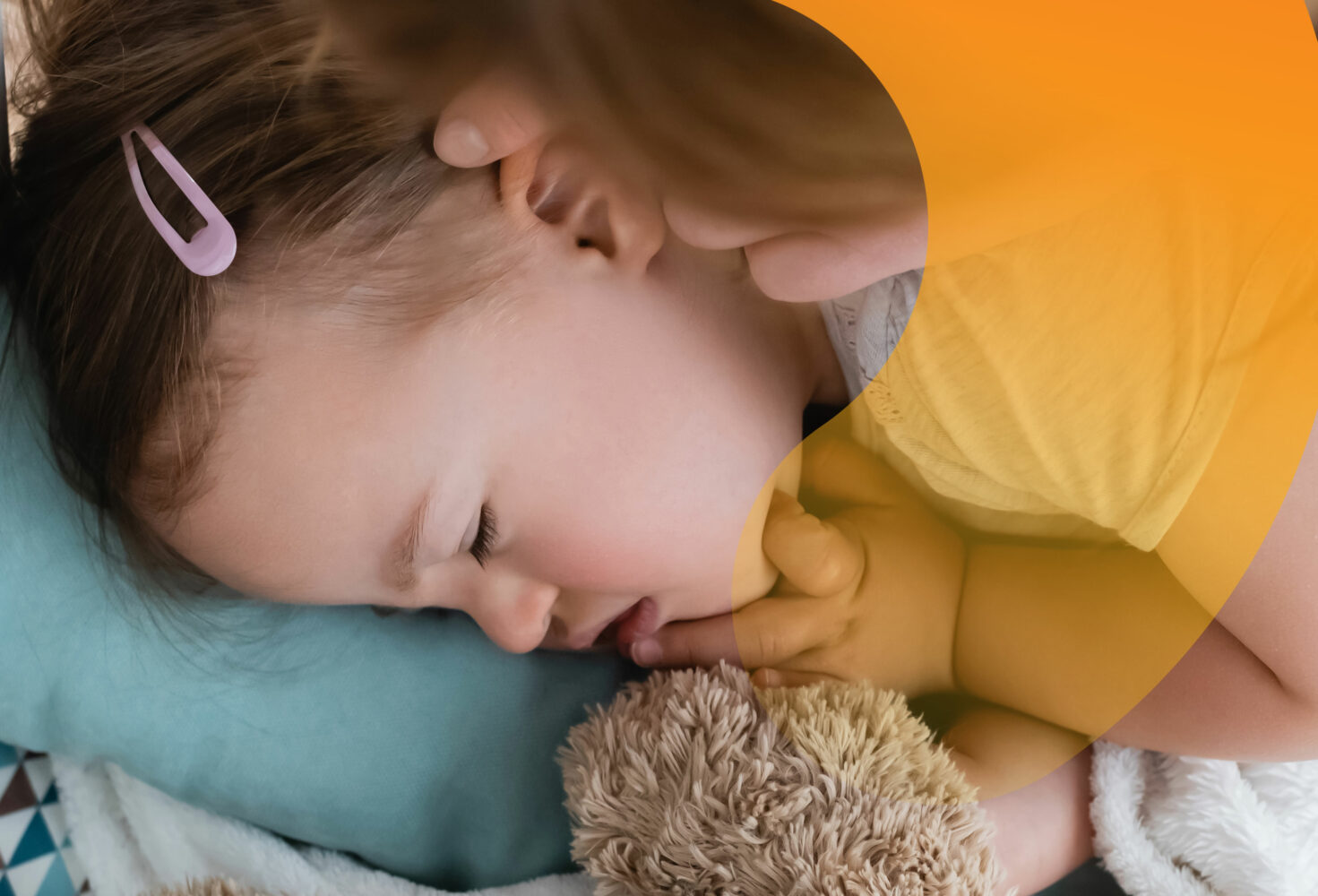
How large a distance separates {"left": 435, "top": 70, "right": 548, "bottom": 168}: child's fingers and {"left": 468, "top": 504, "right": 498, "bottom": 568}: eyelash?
0.68ft

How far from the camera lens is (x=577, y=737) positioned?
0.64 m

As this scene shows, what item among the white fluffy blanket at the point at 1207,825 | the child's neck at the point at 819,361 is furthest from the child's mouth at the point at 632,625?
the white fluffy blanket at the point at 1207,825

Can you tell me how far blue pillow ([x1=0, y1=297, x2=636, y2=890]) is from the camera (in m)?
0.64

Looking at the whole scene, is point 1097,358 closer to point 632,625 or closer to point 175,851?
point 632,625

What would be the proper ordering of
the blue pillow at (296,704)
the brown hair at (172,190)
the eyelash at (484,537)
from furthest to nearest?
the blue pillow at (296,704), the eyelash at (484,537), the brown hair at (172,190)

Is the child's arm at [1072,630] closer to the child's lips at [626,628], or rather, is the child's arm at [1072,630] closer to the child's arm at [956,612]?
the child's arm at [956,612]

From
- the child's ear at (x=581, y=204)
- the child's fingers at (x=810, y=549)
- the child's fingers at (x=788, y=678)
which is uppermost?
the child's ear at (x=581, y=204)

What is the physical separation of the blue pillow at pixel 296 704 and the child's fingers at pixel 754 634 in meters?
0.15

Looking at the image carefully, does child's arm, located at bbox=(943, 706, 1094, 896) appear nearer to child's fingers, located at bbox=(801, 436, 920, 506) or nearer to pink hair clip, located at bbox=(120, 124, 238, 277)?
child's fingers, located at bbox=(801, 436, 920, 506)

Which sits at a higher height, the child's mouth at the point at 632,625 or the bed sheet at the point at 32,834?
the child's mouth at the point at 632,625

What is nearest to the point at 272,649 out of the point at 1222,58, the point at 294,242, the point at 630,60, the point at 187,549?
the point at 187,549

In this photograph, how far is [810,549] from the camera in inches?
16.0

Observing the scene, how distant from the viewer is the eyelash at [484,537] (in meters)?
0.54

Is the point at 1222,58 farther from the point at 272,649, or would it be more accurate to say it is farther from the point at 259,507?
the point at 272,649
